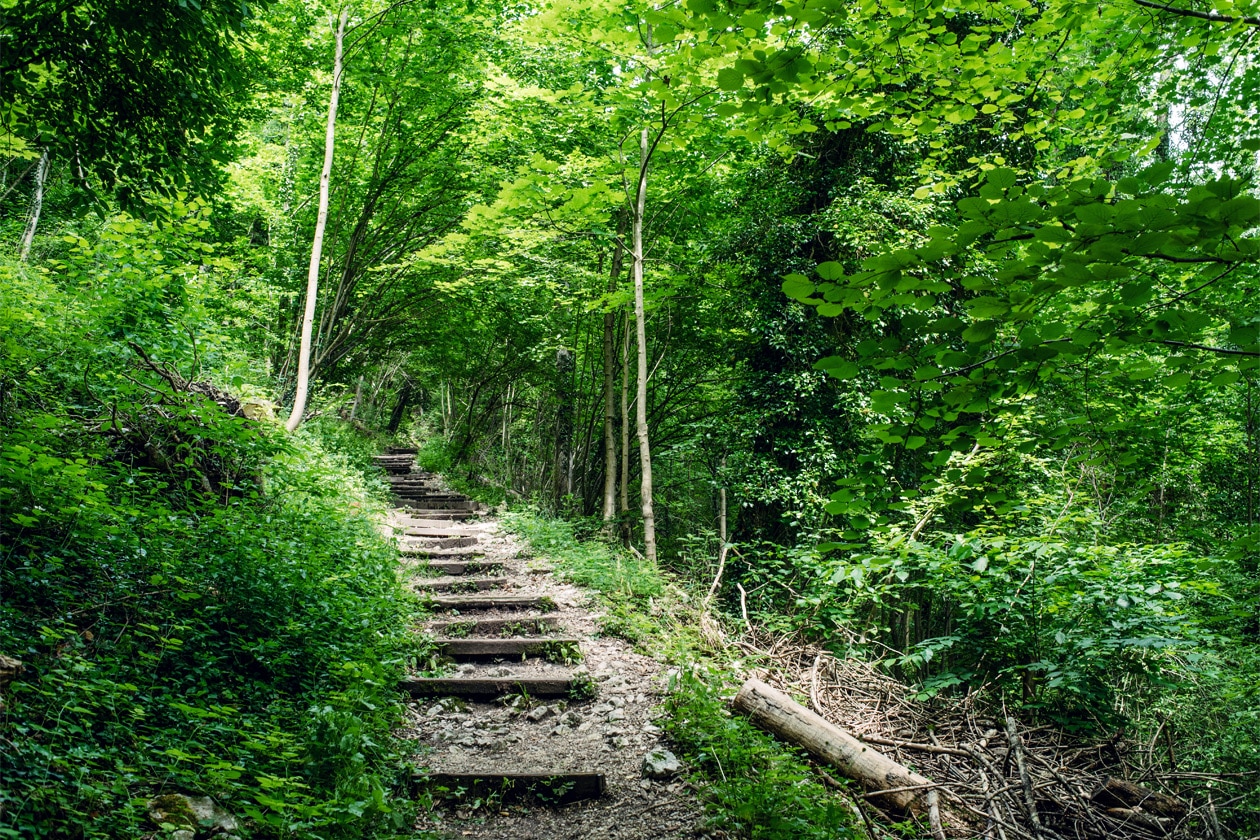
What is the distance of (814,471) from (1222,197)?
25.7 ft

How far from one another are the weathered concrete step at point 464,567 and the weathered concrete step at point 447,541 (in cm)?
100

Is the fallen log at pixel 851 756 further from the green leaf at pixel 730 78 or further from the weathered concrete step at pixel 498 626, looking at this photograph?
the green leaf at pixel 730 78

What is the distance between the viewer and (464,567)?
7992mm

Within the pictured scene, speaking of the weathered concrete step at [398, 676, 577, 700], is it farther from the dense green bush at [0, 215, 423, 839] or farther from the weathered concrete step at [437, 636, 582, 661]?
the weathered concrete step at [437, 636, 582, 661]

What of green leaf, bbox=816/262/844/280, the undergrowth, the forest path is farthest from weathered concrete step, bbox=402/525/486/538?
green leaf, bbox=816/262/844/280

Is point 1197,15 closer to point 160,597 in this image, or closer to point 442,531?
point 160,597

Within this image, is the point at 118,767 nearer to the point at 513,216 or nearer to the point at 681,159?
the point at 513,216

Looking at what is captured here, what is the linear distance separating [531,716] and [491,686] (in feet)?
1.43

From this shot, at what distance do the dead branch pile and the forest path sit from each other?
1.38 meters

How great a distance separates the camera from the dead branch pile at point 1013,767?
404 centimetres

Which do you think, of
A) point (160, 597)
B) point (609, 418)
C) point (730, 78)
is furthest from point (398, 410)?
point (730, 78)

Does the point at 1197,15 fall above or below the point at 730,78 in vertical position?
above

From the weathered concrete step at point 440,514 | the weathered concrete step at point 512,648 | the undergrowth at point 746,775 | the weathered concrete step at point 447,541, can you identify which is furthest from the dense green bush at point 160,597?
the weathered concrete step at point 440,514

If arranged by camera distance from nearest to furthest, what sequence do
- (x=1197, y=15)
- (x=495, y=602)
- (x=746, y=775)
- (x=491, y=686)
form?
1. (x=1197, y=15)
2. (x=746, y=775)
3. (x=491, y=686)
4. (x=495, y=602)
